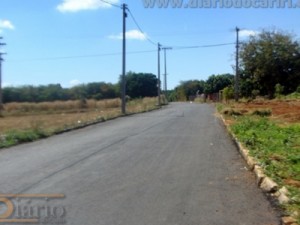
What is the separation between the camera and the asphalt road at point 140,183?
646 cm

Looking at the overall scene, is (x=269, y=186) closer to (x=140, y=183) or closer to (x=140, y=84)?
(x=140, y=183)

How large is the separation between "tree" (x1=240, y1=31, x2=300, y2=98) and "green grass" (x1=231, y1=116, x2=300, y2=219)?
43651 mm

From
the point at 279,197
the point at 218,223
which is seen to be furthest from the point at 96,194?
the point at 279,197

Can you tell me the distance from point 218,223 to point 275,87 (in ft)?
183

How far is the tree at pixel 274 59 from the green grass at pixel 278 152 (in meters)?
43.7

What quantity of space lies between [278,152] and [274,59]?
50.9 m

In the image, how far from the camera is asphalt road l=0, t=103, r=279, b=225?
21.2 feet

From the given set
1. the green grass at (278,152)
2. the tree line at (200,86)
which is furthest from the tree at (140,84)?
the green grass at (278,152)

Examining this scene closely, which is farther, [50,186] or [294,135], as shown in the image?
[294,135]

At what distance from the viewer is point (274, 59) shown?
60219 millimetres

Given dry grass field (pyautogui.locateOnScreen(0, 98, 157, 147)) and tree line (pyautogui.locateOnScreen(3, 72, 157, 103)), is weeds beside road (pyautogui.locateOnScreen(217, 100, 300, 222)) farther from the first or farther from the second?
tree line (pyautogui.locateOnScreen(3, 72, 157, 103))

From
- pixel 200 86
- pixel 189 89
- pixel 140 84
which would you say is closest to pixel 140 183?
pixel 140 84

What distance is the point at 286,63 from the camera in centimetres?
6031

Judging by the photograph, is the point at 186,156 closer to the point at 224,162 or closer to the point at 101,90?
the point at 224,162
